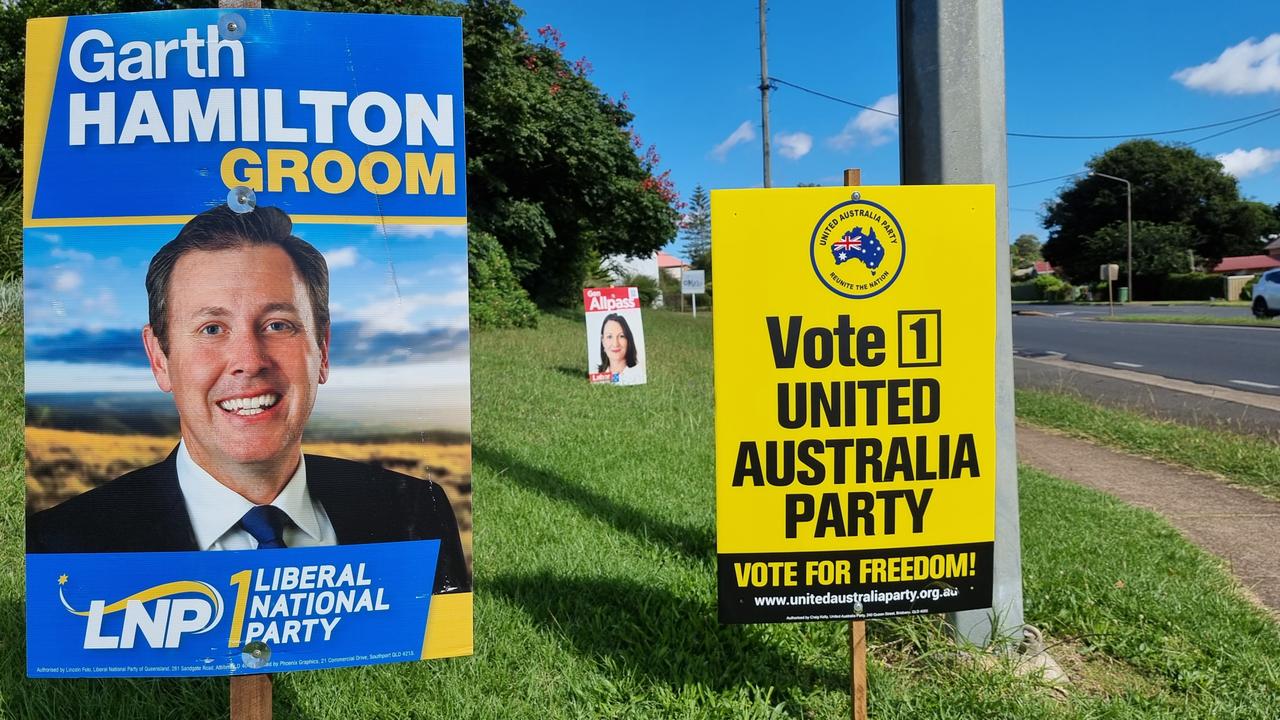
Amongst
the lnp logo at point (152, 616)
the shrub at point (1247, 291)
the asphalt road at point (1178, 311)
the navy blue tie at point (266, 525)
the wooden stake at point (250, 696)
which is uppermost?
the shrub at point (1247, 291)

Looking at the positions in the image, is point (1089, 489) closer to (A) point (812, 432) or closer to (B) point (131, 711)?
(A) point (812, 432)

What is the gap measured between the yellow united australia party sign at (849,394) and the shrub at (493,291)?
1826 cm

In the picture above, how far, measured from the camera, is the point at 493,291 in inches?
854

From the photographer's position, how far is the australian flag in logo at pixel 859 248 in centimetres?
255

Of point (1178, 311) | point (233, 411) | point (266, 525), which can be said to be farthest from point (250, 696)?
point (1178, 311)

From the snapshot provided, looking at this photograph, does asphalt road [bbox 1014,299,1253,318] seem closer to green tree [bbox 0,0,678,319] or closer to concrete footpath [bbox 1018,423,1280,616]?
green tree [bbox 0,0,678,319]

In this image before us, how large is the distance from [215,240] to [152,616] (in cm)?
90

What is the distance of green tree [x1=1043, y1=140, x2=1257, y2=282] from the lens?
59375 millimetres

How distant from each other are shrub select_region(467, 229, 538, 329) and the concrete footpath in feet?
49.1

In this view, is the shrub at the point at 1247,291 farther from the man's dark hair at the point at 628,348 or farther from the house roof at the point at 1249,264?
the man's dark hair at the point at 628,348

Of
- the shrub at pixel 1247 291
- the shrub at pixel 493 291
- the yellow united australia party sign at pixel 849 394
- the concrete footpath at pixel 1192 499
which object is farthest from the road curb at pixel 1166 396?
the shrub at pixel 1247 291

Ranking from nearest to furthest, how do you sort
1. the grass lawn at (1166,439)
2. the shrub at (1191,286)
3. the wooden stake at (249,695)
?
the wooden stake at (249,695)
the grass lawn at (1166,439)
the shrub at (1191,286)

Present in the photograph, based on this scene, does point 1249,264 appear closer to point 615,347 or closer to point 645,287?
point 645,287

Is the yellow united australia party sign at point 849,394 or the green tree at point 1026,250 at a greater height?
the green tree at point 1026,250
